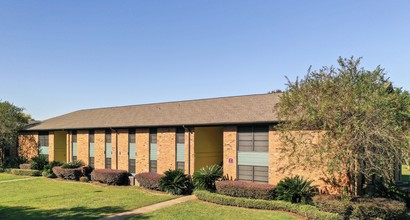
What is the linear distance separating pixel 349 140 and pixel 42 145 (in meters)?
31.5

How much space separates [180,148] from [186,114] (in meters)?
3.05

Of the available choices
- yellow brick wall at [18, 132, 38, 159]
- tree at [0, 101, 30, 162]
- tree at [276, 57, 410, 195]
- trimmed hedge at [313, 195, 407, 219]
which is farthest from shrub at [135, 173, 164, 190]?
tree at [0, 101, 30, 162]

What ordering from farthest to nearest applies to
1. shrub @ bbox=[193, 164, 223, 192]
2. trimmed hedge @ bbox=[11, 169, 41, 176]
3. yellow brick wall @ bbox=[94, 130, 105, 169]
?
trimmed hedge @ bbox=[11, 169, 41, 176] → yellow brick wall @ bbox=[94, 130, 105, 169] → shrub @ bbox=[193, 164, 223, 192]

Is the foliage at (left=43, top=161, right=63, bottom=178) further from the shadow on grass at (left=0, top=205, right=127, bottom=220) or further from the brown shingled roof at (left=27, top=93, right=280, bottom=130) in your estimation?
the shadow on grass at (left=0, top=205, right=127, bottom=220)

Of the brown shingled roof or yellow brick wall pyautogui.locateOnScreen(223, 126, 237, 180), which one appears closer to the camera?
yellow brick wall pyautogui.locateOnScreen(223, 126, 237, 180)

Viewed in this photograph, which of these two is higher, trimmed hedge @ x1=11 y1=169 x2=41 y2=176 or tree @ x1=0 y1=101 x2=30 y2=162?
tree @ x1=0 y1=101 x2=30 y2=162

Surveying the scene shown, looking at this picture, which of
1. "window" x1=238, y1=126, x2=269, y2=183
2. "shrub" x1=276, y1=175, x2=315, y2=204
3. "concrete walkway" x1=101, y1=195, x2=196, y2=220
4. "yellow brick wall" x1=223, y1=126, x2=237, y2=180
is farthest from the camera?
"yellow brick wall" x1=223, y1=126, x2=237, y2=180

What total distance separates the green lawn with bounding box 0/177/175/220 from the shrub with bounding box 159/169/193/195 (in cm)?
67

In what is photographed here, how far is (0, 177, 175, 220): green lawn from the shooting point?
14891mm

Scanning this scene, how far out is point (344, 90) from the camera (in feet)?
43.9

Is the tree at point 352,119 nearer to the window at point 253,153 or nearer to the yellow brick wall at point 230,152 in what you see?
the window at point 253,153

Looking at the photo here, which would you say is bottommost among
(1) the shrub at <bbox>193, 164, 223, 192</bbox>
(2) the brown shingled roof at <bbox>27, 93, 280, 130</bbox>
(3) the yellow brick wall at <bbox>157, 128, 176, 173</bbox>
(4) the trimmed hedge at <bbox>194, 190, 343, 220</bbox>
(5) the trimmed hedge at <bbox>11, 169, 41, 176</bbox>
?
(5) the trimmed hedge at <bbox>11, 169, 41, 176</bbox>

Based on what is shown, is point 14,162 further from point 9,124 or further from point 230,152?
point 230,152

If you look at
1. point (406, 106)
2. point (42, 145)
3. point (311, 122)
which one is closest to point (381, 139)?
point (406, 106)
